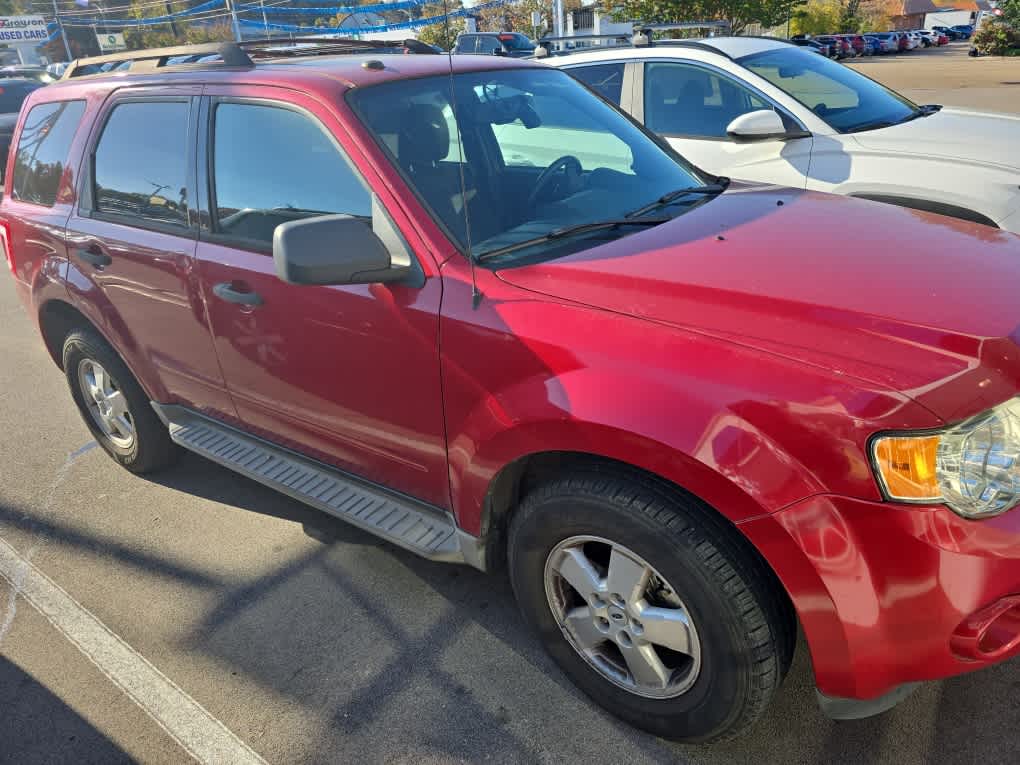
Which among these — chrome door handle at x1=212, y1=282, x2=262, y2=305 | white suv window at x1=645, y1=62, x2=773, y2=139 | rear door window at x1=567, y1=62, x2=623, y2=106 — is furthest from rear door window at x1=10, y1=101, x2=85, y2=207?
white suv window at x1=645, y1=62, x2=773, y2=139

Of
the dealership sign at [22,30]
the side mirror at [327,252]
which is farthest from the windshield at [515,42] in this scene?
the dealership sign at [22,30]

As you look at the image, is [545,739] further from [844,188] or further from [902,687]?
[844,188]

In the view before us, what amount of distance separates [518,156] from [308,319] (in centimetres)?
104

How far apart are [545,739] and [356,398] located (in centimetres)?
121

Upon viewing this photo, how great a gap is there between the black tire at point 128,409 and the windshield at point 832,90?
424 centimetres

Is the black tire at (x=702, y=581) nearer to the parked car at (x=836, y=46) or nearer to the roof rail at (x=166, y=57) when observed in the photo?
the roof rail at (x=166, y=57)

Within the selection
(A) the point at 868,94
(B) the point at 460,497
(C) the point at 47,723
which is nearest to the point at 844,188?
(A) the point at 868,94

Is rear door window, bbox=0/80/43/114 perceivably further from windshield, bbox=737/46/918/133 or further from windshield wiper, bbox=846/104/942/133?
windshield wiper, bbox=846/104/942/133

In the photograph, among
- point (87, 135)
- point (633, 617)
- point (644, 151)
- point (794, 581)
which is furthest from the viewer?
point (87, 135)

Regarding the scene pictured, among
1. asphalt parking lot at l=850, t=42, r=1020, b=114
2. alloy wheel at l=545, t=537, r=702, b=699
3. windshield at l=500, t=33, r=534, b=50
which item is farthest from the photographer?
asphalt parking lot at l=850, t=42, r=1020, b=114

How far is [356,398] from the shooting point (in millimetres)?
2562

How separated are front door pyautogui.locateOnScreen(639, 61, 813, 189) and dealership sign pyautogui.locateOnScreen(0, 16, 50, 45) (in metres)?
66.6

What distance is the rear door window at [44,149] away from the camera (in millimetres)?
3609

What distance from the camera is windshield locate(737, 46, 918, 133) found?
4.89m
